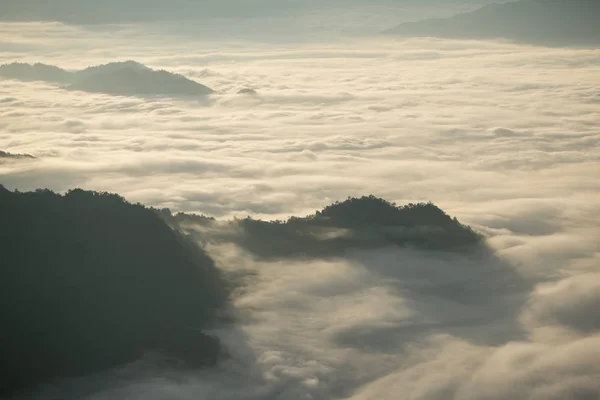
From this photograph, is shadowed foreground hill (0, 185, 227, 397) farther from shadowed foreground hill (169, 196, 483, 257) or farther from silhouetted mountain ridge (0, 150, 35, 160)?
silhouetted mountain ridge (0, 150, 35, 160)

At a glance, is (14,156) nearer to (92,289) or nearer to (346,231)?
(346,231)

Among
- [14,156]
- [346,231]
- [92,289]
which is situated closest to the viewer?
[92,289]

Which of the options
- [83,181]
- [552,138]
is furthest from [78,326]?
[552,138]

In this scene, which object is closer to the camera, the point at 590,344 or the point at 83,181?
the point at 590,344

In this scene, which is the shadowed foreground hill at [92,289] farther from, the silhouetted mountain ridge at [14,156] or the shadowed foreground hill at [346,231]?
the silhouetted mountain ridge at [14,156]

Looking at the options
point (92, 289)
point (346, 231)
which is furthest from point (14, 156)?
point (92, 289)

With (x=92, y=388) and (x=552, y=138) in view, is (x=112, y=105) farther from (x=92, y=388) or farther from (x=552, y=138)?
(x=92, y=388)

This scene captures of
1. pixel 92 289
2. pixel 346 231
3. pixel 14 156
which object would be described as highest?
pixel 14 156
